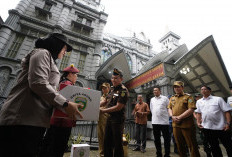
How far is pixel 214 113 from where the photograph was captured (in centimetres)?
313

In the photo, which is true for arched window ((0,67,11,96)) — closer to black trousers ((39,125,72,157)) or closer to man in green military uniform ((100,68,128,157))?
black trousers ((39,125,72,157))

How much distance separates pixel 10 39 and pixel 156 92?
11.1 meters

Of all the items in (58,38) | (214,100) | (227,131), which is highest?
(58,38)

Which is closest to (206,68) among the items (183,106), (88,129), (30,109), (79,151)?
(183,106)

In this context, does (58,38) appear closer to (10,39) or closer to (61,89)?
(61,89)

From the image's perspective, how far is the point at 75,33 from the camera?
10656 millimetres

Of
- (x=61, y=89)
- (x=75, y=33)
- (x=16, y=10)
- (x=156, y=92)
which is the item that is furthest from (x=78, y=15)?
(x=61, y=89)

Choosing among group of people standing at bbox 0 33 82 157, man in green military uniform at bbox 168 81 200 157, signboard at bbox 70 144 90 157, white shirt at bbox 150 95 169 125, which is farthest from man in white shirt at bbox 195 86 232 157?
group of people standing at bbox 0 33 82 157

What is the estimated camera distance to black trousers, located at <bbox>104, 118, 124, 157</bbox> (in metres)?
2.06

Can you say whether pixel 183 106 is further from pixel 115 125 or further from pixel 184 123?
pixel 115 125

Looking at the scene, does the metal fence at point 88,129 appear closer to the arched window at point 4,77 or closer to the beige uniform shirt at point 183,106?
the arched window at point 4,77

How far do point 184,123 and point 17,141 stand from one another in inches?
132

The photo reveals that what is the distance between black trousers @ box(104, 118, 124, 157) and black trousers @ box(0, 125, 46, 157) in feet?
4.47

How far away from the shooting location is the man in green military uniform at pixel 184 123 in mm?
2676
